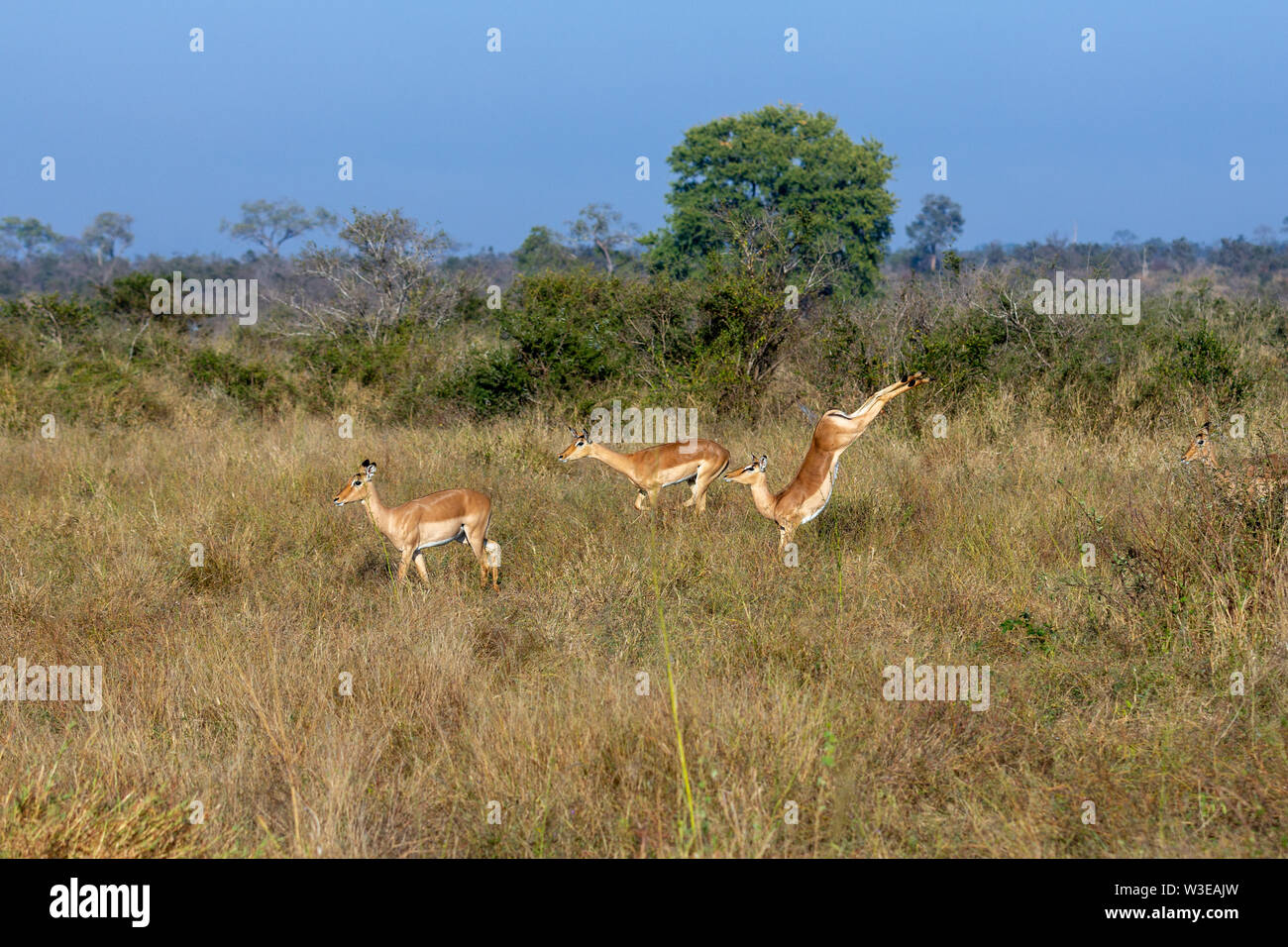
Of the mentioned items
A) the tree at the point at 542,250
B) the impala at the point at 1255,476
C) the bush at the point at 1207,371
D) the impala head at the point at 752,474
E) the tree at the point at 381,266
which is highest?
the tree at the point at 542,250

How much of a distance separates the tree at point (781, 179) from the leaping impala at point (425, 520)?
2658 cm

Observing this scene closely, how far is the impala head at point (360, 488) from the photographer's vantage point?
6.15 metres

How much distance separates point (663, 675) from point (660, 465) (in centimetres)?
320

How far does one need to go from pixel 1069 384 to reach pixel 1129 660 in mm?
6591

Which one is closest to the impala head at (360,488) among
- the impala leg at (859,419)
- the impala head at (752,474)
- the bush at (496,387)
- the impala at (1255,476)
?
the impala head at (752,474)

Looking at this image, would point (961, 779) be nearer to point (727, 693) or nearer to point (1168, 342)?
point (727, 693)

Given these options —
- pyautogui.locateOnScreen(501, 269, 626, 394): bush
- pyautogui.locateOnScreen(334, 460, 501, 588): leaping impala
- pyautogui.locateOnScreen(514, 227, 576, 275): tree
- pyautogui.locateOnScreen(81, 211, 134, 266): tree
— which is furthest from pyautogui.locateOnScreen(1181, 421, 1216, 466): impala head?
pyautogui.locateOnScreen(81, 211, 134, 266): tree

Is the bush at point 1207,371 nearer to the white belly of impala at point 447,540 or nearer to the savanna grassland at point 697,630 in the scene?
the savanna grassland at point 697,630

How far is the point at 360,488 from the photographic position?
20.5ft

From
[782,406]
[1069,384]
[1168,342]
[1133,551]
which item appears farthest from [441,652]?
[1168,342]

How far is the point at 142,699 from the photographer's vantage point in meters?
4.63

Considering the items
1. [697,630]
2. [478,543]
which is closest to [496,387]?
[478,543]

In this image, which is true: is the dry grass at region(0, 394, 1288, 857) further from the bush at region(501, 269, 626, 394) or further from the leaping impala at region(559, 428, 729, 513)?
the bush at region(501, 269, 626, 394)
